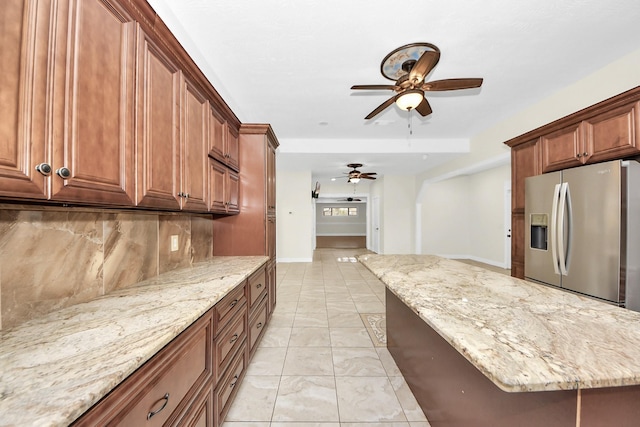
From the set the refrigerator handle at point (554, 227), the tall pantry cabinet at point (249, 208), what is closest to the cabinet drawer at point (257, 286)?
the tall pantry cabinet at point (249, 208)

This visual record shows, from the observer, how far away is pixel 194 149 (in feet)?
5.76

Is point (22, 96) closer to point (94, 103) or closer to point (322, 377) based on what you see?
point (94, 103)

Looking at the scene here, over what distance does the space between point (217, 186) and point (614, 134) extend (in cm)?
319

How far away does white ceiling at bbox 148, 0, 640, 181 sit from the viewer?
1.84 metres

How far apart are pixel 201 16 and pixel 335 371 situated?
117 inches

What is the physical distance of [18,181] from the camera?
71cm

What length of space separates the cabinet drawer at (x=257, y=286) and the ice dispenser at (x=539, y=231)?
2.69 metres

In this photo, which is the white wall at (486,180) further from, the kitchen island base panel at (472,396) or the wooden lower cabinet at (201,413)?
the wooden lower cabinet at (201,413)

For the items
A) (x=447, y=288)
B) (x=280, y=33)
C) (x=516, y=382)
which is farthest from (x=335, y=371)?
(x=280, y=33)

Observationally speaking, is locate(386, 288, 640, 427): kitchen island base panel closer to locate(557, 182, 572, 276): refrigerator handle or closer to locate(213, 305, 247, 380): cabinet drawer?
locate(213, 305, 247, 380): cabinet drawer

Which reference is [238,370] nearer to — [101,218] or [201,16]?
[101,218]

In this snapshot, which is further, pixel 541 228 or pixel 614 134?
pixel 541 228

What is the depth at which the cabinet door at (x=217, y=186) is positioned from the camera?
2.02 meters

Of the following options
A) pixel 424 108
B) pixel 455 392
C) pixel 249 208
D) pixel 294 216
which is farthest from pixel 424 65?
pixel 294 216
